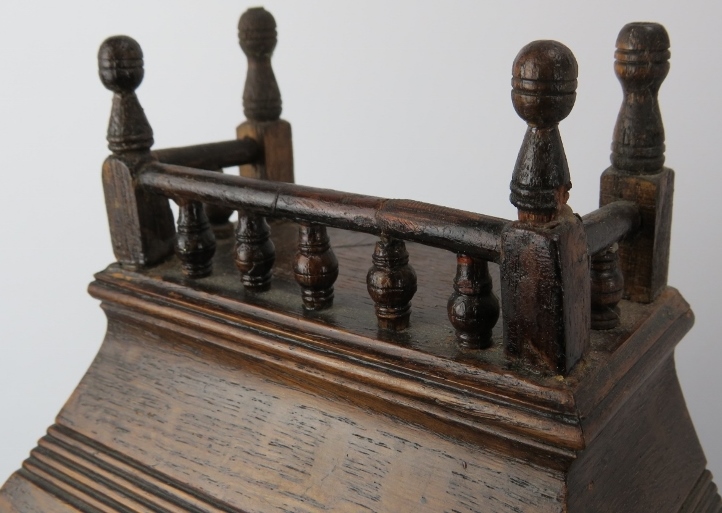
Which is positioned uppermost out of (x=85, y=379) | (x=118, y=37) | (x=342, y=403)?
(x=118, y=37)

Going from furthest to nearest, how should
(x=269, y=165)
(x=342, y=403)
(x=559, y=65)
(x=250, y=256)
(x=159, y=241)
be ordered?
1. (x=269, y=165)
2. (x=159, y=241)
3. (x=250, y=256)
4. (x=342, y=403)
5. (x=559, y=65)

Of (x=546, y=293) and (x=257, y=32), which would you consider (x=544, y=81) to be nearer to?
(x=546, y=293)

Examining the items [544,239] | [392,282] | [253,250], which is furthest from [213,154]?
[544,239]

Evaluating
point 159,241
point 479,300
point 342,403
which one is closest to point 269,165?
point 159,241

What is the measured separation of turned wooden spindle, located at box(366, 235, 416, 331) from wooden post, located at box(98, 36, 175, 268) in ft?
1.51

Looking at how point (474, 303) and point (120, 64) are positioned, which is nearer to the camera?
point (474, 303)

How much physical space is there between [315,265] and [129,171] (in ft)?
1.21

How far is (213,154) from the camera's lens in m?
1.66

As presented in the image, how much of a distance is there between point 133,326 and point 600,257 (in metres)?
0.76

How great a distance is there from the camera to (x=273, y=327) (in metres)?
1.29

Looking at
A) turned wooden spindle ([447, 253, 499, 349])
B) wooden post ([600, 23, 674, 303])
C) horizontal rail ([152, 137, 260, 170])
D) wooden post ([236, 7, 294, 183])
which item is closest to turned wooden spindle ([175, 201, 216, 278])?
horizontal rail ([152, 137, 260, 170])

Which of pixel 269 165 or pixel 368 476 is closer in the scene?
pixel 368 476

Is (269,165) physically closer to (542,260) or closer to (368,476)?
(368,476)

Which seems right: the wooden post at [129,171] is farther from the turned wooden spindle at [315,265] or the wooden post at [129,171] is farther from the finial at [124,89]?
the turned wooden spindle at [315,265]
